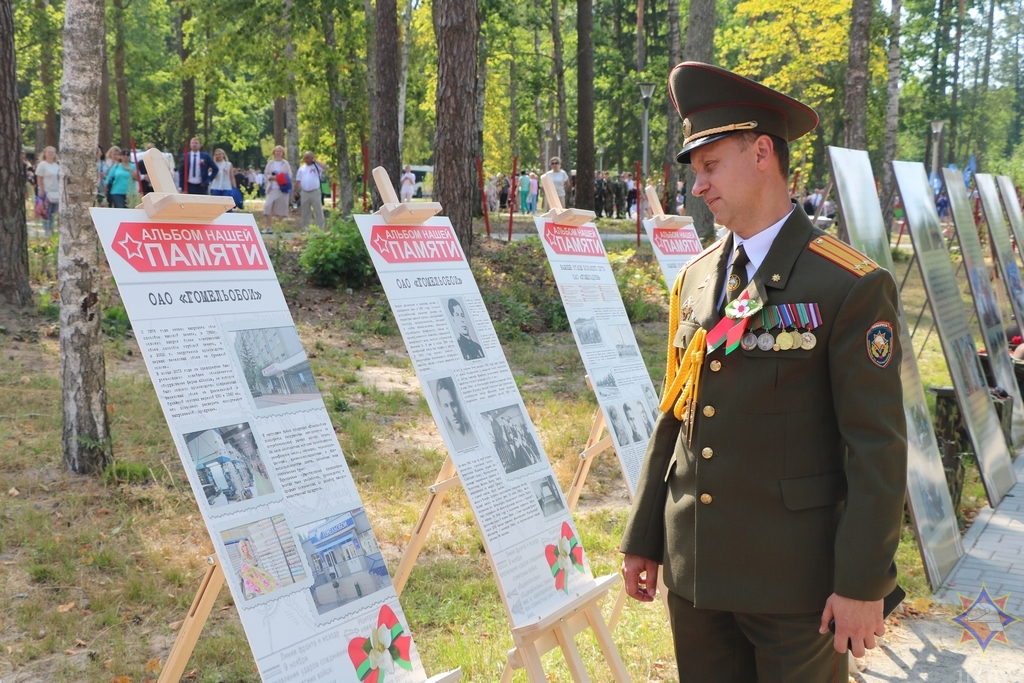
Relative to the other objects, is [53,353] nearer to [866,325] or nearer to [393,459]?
[393,459]

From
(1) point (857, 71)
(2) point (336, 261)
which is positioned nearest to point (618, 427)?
(2) point (336, 261)

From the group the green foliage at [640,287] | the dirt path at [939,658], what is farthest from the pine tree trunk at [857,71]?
the dirt path at [939,658]

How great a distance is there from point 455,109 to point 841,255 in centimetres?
849

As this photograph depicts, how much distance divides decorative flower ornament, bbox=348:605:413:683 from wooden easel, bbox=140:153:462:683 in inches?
5.5

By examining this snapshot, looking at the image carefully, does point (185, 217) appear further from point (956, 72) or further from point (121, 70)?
point (956, 72)

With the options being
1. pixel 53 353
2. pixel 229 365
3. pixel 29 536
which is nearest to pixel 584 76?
pixel 53 353

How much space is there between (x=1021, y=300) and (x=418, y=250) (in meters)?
7.78

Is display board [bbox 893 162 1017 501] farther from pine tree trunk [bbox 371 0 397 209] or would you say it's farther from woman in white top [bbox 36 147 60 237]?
woman in white top [bbox 36 147 60 237]

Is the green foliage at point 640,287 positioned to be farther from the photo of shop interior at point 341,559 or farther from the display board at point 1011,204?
the photo of shop interior at point 341,559

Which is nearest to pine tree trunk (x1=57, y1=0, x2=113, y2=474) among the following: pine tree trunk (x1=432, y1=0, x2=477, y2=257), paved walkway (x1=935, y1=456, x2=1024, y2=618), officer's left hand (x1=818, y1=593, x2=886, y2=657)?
officer's left hand (x1=818, y1=593, x2=886, y2=657)

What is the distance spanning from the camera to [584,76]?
61.6 ft

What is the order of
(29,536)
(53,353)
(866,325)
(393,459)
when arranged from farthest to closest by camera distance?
1. (53,353)
2. (393,459)
3. (29,536)
4. (866,325)

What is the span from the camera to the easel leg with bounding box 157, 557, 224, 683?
2.60 metres

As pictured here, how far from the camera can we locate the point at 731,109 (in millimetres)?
2350
